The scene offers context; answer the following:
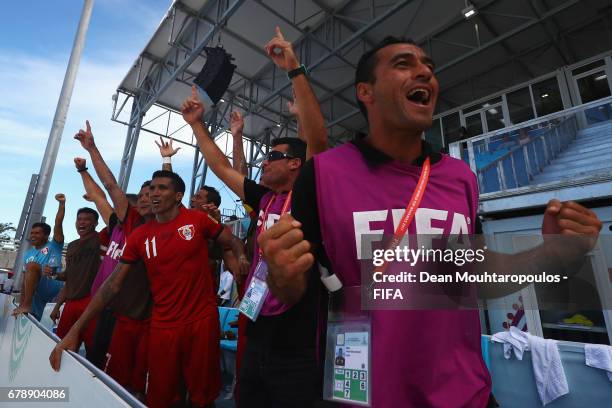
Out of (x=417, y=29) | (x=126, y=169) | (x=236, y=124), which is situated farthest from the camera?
(x=126, y=169)

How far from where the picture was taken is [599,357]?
8.03ft

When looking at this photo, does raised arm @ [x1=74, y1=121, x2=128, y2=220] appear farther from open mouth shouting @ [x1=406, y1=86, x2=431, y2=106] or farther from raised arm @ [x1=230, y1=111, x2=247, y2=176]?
open mouth shouting @ [x1=406, y1=86, x2=431, y2=106]

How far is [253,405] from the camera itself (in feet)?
5.28

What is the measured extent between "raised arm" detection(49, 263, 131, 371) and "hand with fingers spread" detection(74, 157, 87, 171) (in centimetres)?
216

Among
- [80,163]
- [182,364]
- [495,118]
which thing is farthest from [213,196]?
[495,118]

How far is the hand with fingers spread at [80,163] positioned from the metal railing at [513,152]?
20.9ft

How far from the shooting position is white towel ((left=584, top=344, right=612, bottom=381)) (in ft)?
7.86

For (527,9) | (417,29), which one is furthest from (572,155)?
(417,29)

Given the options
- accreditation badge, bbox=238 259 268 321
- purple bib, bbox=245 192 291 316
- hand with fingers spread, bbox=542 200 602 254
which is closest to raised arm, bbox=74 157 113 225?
purple bib, bbox=245 192 291 316

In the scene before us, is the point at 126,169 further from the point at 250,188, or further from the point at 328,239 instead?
the point at 328,239

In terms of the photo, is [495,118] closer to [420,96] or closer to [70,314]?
[420,96]

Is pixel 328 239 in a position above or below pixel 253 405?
above

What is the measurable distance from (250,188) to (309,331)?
1143 mm

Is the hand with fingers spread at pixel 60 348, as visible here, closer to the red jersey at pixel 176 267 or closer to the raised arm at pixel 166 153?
the red jersey at pixel 176 267
